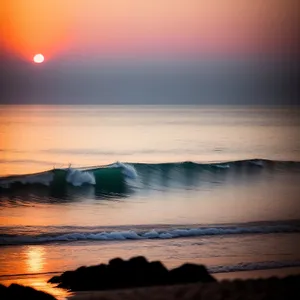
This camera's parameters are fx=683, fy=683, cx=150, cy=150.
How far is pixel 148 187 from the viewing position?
27.7ft

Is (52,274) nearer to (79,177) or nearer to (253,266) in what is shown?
(253,266)

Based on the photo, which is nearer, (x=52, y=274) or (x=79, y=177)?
(x=52, y=274)

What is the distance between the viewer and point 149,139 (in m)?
9.91

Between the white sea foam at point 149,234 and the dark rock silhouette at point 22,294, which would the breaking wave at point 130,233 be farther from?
the dark rock silhouette at point 22,294

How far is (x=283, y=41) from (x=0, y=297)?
5750mm

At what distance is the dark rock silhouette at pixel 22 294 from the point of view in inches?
140

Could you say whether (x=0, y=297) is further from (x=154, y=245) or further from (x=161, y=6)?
(x=161, y=6)

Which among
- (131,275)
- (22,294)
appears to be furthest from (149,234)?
(22,294)

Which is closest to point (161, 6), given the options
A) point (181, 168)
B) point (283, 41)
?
point (283, 41)

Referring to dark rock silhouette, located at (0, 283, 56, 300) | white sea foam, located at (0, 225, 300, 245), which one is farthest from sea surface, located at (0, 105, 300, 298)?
dark rock silhouette, located at (0, 283, 56, 300)

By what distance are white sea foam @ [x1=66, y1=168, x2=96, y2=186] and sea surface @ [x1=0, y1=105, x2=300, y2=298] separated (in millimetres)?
26

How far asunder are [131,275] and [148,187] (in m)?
4.34

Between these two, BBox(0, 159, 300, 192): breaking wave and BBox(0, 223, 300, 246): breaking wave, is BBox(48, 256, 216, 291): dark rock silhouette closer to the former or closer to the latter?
BBox(0, 223, 300, 246): breaking wave

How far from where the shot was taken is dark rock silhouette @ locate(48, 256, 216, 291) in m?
4.00
